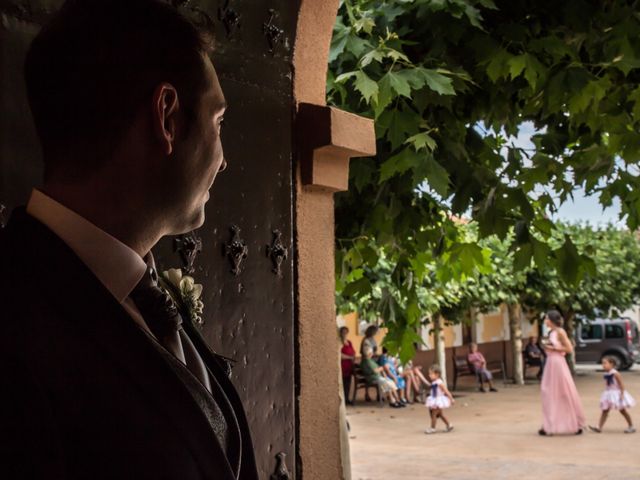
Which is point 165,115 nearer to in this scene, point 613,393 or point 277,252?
point 277,252

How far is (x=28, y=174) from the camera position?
2.02 m

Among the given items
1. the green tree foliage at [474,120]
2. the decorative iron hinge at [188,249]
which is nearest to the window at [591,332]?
the green tree foliage at [474,120]

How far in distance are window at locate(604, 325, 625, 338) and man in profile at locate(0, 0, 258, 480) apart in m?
34.3

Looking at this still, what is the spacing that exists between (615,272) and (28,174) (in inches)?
1241

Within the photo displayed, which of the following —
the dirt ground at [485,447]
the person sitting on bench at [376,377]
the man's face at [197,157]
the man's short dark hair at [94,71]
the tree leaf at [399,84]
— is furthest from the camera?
the person sitting on bench at [376,377]

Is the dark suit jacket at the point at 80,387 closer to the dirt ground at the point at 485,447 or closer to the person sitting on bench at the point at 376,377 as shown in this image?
the dirt ground at the point at 485,447

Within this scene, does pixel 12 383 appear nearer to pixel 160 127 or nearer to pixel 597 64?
pixel 160 127

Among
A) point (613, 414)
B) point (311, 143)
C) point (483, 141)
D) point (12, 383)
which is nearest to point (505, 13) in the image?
point (483, 141)

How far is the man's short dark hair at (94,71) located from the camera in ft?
3.84

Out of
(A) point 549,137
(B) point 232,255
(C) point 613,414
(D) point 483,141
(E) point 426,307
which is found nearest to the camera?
(B) point 232,255

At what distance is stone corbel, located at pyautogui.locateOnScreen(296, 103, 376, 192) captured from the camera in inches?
119

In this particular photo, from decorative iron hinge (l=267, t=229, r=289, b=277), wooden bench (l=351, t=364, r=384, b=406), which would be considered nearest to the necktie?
decorative iron hinge (l=267, t=229, r=289, b=277)

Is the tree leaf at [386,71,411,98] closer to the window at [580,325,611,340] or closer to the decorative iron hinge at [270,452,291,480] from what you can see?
the decorative iron hinge at [270,452,291,480]

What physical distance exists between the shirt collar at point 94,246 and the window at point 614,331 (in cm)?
3439
